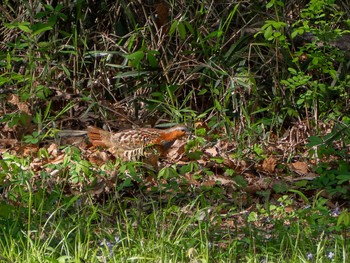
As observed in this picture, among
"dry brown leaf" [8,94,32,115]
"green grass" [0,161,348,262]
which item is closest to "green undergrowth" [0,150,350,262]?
"green grass" [0,161,348,262]

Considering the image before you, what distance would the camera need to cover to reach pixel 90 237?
14.5ft

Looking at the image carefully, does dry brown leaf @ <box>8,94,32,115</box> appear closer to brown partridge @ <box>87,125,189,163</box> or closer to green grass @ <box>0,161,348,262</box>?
brown partridge @ <box>87,125,189,163</box>

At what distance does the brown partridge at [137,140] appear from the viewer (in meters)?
6.17

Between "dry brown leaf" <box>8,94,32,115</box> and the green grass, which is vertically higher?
the green grass

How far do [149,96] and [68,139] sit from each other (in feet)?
2.93

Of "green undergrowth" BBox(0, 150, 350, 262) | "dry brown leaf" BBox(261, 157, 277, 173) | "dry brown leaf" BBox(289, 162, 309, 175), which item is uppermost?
"green undergrowth" BBox(0, 150, 350, 262)

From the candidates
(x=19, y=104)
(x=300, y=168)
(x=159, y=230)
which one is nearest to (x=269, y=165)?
(x=300, y=168)

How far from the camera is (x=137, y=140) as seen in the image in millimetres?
6242

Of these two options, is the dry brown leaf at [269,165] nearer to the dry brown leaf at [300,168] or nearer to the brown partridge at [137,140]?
the dry brown leaf at [300,168]

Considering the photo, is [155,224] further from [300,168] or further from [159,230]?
[300,168]

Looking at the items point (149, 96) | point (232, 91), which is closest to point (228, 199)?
point (232, 91)

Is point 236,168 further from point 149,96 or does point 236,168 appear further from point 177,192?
point 149,96

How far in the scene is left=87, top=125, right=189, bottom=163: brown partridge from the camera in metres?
6.17

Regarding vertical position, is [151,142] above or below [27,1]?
below
